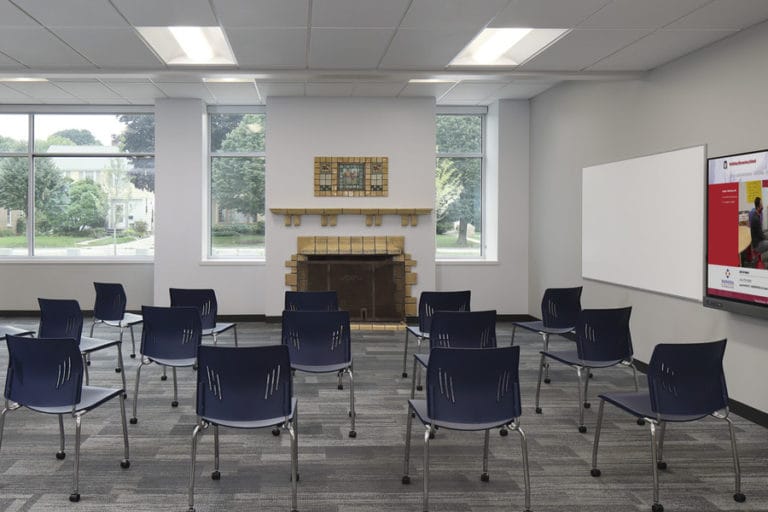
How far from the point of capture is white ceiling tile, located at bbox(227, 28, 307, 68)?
548 cm

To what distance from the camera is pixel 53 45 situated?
5895 mm

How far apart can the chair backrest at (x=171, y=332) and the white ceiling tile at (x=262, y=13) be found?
2348 mm

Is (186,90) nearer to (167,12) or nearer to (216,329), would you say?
(167,12)

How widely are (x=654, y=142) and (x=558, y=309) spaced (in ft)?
6.32

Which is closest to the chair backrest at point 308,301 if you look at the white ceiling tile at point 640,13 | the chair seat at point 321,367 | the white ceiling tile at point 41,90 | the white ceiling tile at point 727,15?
the chair seat at point 321,367

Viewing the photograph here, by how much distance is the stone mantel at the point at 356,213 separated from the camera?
29.3ft

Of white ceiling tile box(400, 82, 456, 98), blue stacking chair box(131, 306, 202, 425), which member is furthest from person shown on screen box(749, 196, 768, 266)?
white ceiling tile box(400, 82, 456, 98)

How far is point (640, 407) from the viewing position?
352cm

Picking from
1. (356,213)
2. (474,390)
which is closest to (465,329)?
(474,390)

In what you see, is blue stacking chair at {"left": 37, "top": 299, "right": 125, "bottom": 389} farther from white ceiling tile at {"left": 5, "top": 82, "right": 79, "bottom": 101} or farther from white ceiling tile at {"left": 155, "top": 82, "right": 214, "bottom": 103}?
white ceiling tile at {"left": 5, "top": 82, "right": 79, "bottom": 101}

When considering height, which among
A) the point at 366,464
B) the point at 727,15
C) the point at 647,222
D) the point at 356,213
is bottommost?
the point at 366,464

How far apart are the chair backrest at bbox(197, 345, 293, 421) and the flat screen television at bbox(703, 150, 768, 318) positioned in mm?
3590

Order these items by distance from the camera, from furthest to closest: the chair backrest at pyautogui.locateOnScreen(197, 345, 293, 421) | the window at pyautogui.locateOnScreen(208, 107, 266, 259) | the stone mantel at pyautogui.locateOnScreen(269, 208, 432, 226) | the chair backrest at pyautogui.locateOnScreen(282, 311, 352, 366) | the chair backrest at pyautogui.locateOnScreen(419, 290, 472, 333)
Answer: the window at pyautogui.locateOnScreen(208, 107, 266, 259) < the stone mantel at pyautogui.locateOnScreen(269, 208, 432, 226) < the chair backrest at pyautogui.locateOnScreen(419, 290, 472, 333) < the chair backrest at pyautogui.locateOnScreen(282, 311, 352, 366) < the chair backrest at pyautogui.locateOnScreen(197, 345, 293, 421)

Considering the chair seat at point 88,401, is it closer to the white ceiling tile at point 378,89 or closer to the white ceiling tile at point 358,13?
the white ceiling tile at point 358,13
